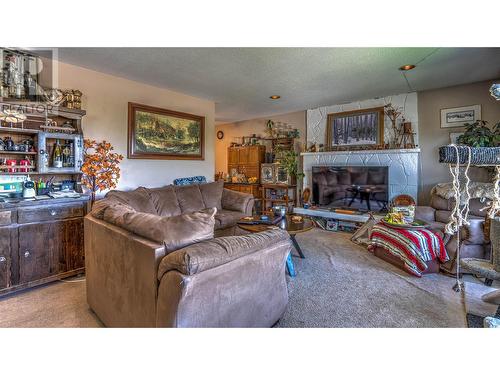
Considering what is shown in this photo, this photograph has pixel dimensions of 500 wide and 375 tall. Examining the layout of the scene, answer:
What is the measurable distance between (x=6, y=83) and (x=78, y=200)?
139 centimetres

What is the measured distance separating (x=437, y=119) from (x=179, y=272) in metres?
4.80

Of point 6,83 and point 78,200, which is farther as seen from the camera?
point 78,200

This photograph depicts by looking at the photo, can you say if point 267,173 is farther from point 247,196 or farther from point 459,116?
point 459,116

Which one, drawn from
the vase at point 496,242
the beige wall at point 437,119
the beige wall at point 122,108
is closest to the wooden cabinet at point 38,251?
the beige wall at point 122,108

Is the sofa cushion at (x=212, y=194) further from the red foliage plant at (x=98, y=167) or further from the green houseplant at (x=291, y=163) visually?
the green houseplant at (x=291, y=163)

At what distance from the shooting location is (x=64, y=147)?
3006 millimetres

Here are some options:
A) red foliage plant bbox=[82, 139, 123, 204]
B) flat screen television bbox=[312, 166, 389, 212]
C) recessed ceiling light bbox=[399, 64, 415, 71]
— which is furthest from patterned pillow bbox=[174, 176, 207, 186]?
recessed ceiling light bbox=[399, 64, 415, 71]

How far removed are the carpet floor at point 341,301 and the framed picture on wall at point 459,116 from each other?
262 cm

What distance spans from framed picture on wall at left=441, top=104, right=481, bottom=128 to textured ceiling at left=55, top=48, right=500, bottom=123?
403 millimetres

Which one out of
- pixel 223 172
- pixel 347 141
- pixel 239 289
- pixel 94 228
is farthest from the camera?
pixel 223 172

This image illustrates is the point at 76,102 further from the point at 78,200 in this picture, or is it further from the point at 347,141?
the point at 347,141

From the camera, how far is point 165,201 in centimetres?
355

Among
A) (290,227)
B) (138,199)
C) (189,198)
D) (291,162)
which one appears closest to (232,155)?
(291,162)
